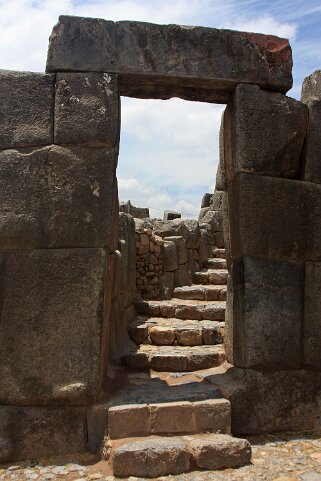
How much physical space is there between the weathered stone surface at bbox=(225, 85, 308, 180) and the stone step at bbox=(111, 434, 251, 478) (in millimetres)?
2446

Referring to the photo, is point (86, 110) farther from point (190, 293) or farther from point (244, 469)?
point (190, 293)

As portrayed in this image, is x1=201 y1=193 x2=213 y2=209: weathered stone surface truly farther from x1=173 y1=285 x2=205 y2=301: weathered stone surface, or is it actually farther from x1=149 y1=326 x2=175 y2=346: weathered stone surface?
x1=149 y1=326 x2=175 y2=346: weathered stone surface

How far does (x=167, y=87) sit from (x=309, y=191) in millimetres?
1745

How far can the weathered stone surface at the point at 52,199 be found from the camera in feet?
14.0

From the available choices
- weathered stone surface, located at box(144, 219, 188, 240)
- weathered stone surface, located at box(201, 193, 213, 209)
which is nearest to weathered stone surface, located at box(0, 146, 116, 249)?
weathered stone surface, located at box(144, 219, 188, 240)

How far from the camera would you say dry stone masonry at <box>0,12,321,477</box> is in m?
4.09

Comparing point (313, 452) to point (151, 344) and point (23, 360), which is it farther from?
point (151, 344)

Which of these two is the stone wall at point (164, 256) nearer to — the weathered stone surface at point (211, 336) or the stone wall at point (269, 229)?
the weathered stone surface at point (211, 336)

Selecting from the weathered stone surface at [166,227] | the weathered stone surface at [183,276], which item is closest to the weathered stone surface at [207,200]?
the weathered stone surface at [166,227]

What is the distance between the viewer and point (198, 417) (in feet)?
13.5

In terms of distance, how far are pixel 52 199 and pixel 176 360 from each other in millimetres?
2564

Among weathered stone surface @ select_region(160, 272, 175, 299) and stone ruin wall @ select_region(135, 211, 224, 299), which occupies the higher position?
stone ruin wall @ select_region(135, 211, 224, 299)

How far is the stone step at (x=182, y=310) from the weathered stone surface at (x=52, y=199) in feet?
12.3

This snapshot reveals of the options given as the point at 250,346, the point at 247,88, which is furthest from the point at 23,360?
the point at 247,88
